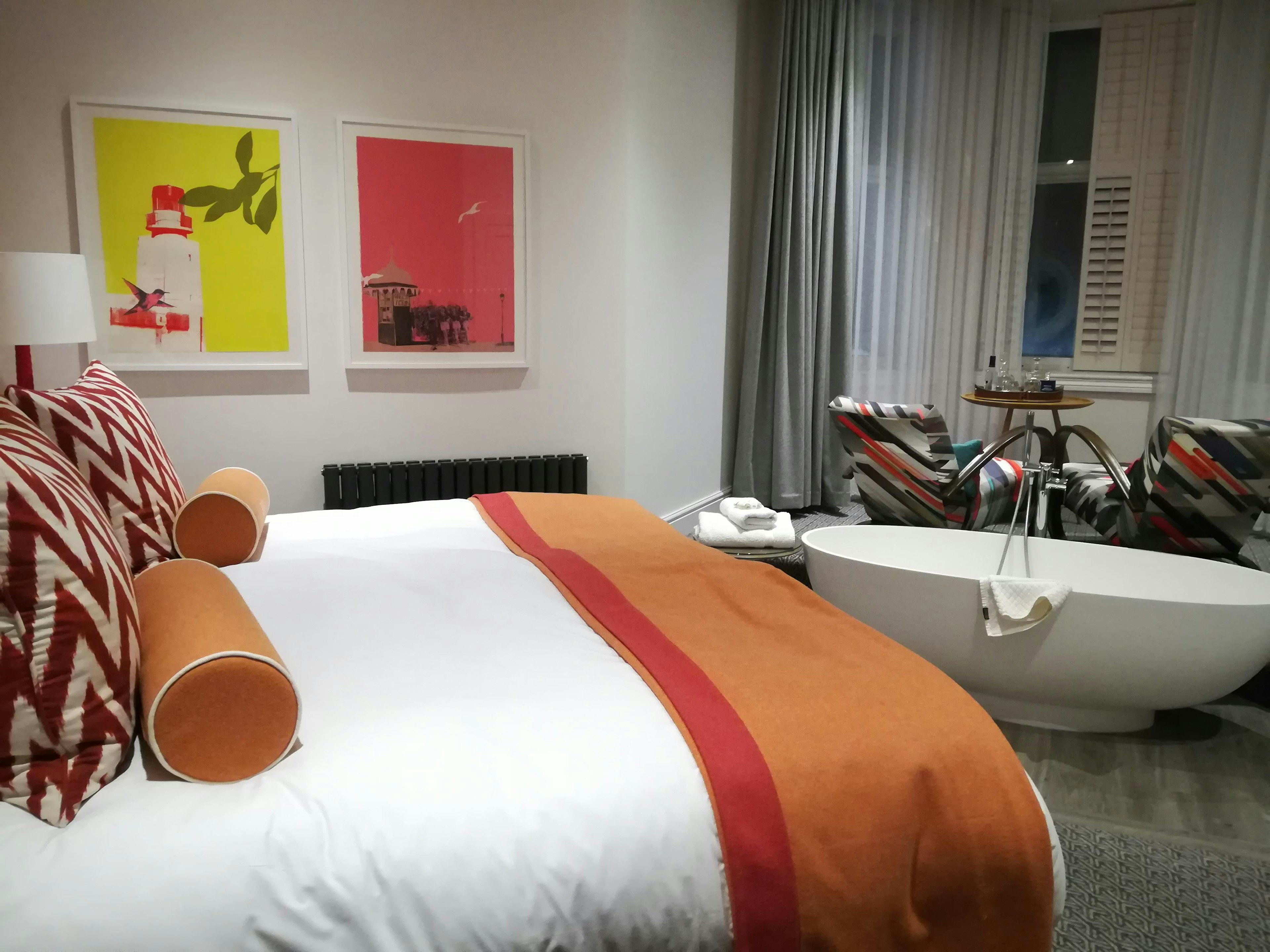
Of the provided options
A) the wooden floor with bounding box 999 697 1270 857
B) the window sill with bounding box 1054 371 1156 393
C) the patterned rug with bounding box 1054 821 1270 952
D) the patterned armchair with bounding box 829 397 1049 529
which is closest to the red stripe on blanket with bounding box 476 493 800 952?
the patterned rug with bounding box 1054 821 1270 952

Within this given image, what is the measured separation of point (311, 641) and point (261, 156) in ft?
8.09

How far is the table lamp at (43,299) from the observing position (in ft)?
8.11

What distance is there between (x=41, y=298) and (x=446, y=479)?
156 centimetres

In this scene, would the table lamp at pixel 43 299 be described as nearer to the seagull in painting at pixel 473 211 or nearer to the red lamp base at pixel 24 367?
the red lamp base at pixel 24 367

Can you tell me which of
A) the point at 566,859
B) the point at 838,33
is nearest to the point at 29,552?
the point at 566,859

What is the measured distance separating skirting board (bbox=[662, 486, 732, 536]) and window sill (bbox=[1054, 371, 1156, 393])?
77.8 inches

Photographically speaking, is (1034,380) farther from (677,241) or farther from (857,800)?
(857,800)

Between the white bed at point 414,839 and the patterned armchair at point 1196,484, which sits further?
the patterned armchair at point 1196,484

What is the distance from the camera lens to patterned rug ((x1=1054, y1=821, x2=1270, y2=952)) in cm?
166

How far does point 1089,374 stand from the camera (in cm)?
511

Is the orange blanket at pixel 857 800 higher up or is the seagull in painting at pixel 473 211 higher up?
the seagull in painting at pixel 473 211

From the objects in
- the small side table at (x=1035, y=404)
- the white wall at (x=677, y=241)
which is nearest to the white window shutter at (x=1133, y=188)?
the small side table at (x=1035, y=404)

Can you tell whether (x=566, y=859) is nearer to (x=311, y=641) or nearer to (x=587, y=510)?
(x=311, y=641)

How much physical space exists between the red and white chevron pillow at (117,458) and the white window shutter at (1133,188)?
4.78 m
